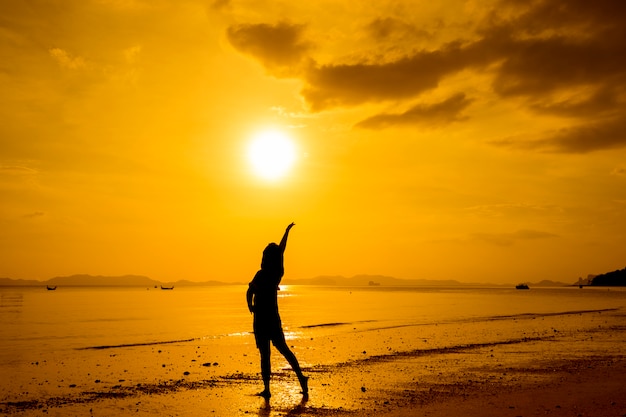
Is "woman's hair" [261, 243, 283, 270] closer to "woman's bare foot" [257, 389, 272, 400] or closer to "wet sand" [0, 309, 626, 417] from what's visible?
"woman's bare foot" [257, 389, 272, 400]

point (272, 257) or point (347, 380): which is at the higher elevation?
point (272, 257)

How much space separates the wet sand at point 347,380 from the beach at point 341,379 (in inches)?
1.1

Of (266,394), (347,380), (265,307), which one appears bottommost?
(347,380)

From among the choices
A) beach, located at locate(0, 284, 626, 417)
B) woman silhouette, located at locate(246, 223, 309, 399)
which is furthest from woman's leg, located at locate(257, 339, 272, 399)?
beach, located at locate(0, 284, 626, 417)

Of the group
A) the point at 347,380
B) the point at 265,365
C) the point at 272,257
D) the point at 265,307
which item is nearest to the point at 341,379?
the point at 347,380

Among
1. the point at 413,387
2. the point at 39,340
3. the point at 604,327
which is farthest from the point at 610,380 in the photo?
the point at 39,340

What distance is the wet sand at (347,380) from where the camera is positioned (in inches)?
452

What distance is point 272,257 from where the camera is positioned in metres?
12.7

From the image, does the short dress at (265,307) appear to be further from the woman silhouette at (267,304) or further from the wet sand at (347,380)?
the wet sand at (347,380)

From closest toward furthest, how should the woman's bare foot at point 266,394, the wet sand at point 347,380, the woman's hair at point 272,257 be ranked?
the wet sand at point 347,380
the woman's bare foot at point 266,394
the woman's hair at point 272,257

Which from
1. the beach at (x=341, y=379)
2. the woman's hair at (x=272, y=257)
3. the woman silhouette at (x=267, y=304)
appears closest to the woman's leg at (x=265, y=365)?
the woman silhouette at (x=267, y=304)

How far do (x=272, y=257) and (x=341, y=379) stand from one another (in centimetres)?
456

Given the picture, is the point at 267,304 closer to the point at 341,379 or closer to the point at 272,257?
the point at 272,257

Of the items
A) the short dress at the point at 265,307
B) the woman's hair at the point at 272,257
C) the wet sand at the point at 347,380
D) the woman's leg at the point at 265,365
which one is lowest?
the wet sand at the point at 347,380
